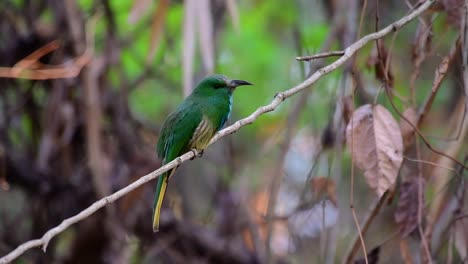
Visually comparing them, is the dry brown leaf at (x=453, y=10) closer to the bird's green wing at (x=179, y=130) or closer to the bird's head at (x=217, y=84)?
the bird's head at (x=217, y=84)

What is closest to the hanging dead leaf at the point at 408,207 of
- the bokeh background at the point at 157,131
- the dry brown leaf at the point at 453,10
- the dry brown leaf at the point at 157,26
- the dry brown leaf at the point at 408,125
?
the dry brown leaf at the point at 408,125

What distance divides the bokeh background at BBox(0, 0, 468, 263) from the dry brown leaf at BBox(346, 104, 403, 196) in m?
0.80

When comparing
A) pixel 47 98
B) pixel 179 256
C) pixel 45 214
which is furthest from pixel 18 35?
pixel 179 256

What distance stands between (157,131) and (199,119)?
1851 millimetres

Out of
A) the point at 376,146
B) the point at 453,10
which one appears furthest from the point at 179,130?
the point at 453,10

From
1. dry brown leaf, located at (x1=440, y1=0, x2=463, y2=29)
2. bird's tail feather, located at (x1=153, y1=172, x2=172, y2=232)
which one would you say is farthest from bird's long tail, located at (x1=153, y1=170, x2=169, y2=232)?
dry brown leaf, located at (x1=440, y1=0, x2=463, y2=29)

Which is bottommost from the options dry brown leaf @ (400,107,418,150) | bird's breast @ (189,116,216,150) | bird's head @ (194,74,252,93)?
bird's breast @ (189,116,216,150)

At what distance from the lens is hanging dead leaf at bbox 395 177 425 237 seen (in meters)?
3.12

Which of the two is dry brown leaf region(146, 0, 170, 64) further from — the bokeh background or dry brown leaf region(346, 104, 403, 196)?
dry brown leaf region(346, 104, 403, 196)

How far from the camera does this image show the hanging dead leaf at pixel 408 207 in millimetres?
3119

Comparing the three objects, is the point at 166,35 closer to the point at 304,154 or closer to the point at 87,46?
the point at 87,46

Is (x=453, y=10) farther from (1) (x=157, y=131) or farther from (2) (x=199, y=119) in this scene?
(1) (x=157, y=131)

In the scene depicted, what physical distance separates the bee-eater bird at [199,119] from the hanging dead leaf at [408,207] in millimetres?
1048

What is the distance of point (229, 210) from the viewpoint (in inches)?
220
